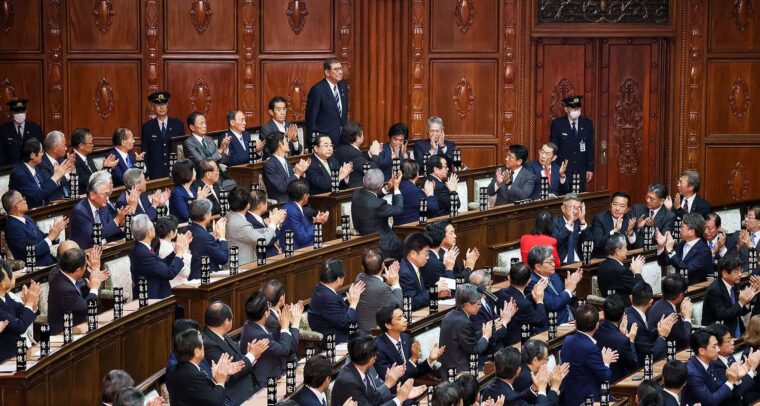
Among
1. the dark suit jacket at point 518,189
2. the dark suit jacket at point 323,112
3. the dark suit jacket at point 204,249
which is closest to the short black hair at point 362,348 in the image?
the dark suit jacket at point 204,249

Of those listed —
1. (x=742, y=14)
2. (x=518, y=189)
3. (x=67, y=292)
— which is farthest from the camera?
(x=742, y=14)

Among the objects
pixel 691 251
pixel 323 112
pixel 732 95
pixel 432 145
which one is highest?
pixel 732 95

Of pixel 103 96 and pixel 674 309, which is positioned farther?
pixel 103 96

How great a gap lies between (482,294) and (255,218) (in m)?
2.04

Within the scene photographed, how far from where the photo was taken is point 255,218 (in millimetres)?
10891

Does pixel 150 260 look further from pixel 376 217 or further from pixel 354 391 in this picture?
pixel 376 217

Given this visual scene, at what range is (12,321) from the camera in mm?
8812

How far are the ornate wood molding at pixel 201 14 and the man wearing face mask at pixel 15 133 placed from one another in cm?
222

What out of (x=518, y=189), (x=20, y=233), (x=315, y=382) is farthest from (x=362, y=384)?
(x=518, y=189)

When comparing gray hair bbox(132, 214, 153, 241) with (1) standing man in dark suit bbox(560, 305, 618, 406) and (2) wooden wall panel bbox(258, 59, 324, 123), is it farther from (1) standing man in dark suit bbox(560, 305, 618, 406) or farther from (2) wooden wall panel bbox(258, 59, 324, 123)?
(2) wooden wall panel bbox(258, 59, 324, 123)

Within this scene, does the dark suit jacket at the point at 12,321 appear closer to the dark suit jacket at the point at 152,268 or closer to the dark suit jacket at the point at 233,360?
the dark suit jacket at the point at 152,268

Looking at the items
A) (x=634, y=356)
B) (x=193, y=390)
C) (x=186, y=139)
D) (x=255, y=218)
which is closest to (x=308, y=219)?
(x=255, y=218)

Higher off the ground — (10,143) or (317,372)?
(10,143)

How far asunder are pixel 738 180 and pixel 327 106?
4802 millimetres
